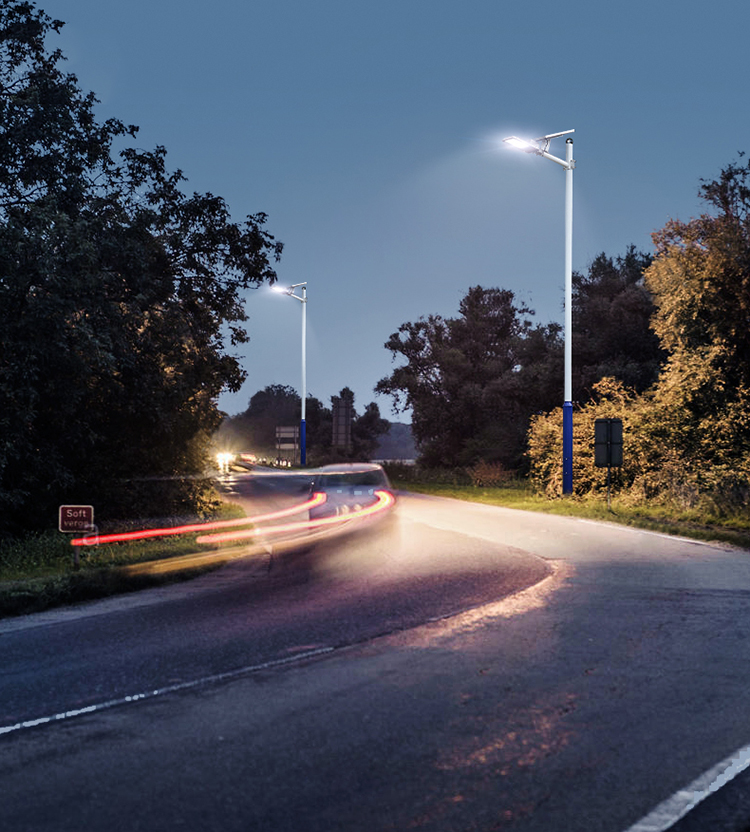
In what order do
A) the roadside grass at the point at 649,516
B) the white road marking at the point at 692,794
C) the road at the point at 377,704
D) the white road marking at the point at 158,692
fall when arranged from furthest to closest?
the roadside grass at the point at 649,516
the white road marking at the point at 158,692
the road at the point at 377,704
the white road marking at the point at 692,794

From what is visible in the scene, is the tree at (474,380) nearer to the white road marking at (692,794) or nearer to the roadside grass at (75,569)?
the roadside grass at (75,569)

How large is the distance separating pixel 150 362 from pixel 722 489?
1427 cm

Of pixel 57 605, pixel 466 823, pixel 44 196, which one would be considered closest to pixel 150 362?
pixel 44 196

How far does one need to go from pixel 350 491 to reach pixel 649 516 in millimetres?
10434

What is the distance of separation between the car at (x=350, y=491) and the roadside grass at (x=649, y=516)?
3.50 meters

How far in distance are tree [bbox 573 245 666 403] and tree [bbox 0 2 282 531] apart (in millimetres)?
23759

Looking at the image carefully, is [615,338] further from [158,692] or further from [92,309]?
[158,692]

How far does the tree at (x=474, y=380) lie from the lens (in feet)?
156

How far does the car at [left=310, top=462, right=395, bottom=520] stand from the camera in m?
22.8

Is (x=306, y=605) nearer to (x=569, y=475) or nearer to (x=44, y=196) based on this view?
(x=44, y=196)

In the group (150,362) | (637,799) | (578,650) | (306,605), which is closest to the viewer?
(637,799)

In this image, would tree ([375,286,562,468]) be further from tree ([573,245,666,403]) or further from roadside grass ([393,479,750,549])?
roadside grass ([393,479,750,549])

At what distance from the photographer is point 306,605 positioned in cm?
952

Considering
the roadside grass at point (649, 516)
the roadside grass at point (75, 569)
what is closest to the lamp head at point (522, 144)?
the roadside grass at point (649, 516)
